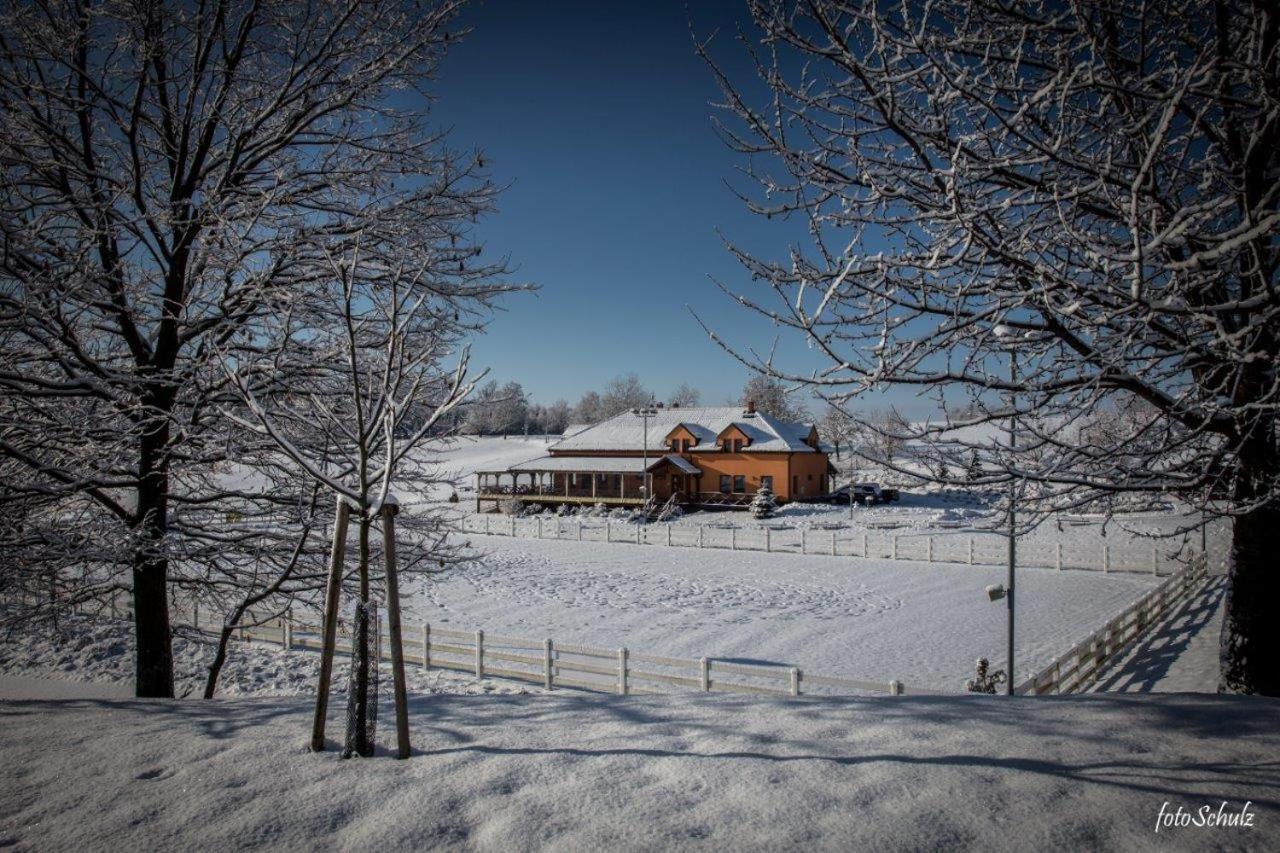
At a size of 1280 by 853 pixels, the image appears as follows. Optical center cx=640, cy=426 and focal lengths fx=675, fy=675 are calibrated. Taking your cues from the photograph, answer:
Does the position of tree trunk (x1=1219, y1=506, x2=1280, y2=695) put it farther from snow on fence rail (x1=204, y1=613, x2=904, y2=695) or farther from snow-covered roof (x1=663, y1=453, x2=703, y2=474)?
snow-covered roof (x1=663, y1=453, x2=703, y2=474)

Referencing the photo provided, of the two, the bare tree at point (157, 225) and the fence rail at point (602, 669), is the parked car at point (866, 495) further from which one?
the bare tree at point (157, 225)

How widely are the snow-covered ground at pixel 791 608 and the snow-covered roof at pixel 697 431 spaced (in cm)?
1940

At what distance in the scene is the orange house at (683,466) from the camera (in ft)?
154

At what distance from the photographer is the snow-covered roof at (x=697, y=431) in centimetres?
4822

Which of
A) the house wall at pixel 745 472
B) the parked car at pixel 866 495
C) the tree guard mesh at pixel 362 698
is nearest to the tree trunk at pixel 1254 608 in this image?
the tree guard mesh at pixel 362 698

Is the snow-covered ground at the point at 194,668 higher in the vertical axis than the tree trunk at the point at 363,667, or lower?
lower

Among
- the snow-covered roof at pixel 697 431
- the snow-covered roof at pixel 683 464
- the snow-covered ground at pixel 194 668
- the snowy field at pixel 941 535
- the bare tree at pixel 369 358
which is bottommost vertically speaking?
the snowy field at pixel 941 535

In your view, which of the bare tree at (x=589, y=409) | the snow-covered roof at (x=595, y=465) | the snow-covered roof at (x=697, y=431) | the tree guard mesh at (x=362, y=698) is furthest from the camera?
the bare tree at (x=589, y=409)

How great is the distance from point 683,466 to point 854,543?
57.2 ft

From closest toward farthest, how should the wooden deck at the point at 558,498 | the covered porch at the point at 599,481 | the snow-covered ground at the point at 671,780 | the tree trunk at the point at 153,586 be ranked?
the snow-covered ground at the point at 671,780
the tree trunk at the point at 153,586
the wooden deck at the point at 558,498
the covered porch at the point at 599,481

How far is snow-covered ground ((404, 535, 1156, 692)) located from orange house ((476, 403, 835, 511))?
17853 millimetres

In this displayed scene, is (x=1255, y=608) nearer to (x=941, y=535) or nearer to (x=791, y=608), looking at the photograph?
(x=791, y=608)

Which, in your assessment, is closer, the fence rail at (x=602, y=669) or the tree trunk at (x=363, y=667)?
the tree trunk at (x=363, y=667)
